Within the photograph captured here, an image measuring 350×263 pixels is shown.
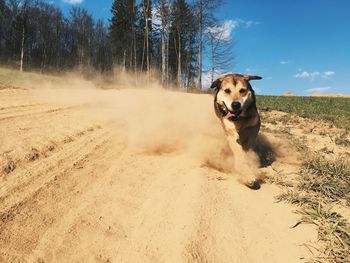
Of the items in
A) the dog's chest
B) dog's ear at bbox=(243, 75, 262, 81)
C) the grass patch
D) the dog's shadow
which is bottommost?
the grass patch

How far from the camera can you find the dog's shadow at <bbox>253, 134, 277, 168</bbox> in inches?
259

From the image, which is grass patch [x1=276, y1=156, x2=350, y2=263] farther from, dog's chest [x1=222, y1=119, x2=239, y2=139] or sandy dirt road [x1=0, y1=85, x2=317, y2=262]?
dog's chest [x1=222, y1=119, x2=239, y2=139]

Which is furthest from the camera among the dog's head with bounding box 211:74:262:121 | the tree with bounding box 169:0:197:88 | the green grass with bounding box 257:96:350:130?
the tree with bounding box 169:0:197:88

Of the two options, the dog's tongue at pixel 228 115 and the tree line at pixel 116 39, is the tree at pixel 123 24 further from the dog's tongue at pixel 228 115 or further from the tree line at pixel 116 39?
the dog's tongue at pixel 228 115

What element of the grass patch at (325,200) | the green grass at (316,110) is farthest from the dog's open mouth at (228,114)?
the green grass at (316,110)

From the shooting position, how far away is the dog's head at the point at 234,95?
5758 mm

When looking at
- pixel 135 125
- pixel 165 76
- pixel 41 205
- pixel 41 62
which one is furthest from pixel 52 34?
pixel 41 205

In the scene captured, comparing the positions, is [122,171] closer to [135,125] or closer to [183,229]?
[183,229]

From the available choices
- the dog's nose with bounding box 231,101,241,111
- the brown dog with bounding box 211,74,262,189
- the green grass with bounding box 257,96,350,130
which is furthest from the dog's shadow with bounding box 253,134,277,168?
the green grass with bounding box 257,96,350,130

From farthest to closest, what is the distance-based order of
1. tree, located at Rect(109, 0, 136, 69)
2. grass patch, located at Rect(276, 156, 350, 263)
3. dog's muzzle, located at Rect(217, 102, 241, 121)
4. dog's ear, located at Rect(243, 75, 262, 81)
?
tree, located at Rect(109, 0, 136, 69) → dog's ear, located at Rect(243, 75, 262, 81) → dog's muzzle, located at Rect(217, 102, 241, 121) → grass patch, located at Rect(276, 156, 350, 263)

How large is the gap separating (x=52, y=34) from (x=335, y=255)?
218 feet

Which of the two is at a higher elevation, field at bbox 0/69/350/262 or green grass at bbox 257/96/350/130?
green grass at bbox 257/96/350/130

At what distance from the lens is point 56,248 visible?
10.6 ft

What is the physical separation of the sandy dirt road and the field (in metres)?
0.01
